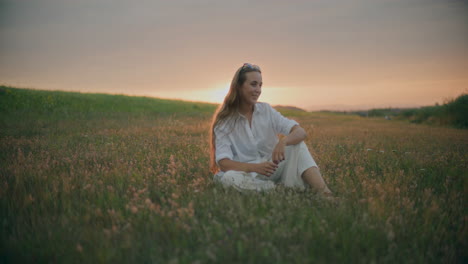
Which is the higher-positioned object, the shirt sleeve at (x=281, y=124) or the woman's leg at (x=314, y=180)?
the shirt sleeve at (x=281, y=124)

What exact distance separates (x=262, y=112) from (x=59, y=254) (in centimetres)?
294

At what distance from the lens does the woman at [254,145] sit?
360 cm

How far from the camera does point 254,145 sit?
13.2 ft

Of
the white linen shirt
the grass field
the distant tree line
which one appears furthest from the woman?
the distant tree line

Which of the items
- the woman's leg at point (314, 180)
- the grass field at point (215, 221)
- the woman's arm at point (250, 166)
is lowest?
the grass field at point (215, 221)

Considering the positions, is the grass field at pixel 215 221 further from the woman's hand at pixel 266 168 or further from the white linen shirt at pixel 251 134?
the white linen shirt at pixel 251 134

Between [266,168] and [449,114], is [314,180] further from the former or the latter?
[449,114]

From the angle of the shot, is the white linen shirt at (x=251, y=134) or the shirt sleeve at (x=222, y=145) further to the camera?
the white linen shirt at (x=251, y=134)

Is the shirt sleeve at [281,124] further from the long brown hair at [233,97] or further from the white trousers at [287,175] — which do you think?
the long brown hair at [233,97]

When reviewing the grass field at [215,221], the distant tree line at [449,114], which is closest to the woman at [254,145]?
the grass field at [215,221]

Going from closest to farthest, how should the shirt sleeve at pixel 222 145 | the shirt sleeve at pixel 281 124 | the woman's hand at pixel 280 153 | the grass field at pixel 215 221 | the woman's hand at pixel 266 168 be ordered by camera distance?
the grass field at pixel 215 221, the woman's hand at pixel 266 168, the woman's hand at pixel 280 153, the shirt sleeve at pixel 222 145, the shirt sleeve at pixel 281 124

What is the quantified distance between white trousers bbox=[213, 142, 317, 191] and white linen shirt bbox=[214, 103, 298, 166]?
31 cm

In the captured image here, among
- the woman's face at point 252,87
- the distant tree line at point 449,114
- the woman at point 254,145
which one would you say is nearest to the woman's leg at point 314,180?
the woman at point 254,145

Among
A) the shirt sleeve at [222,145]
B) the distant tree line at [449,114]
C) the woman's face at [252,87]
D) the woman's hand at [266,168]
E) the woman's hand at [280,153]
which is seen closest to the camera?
the woman's hand at [266,168]
